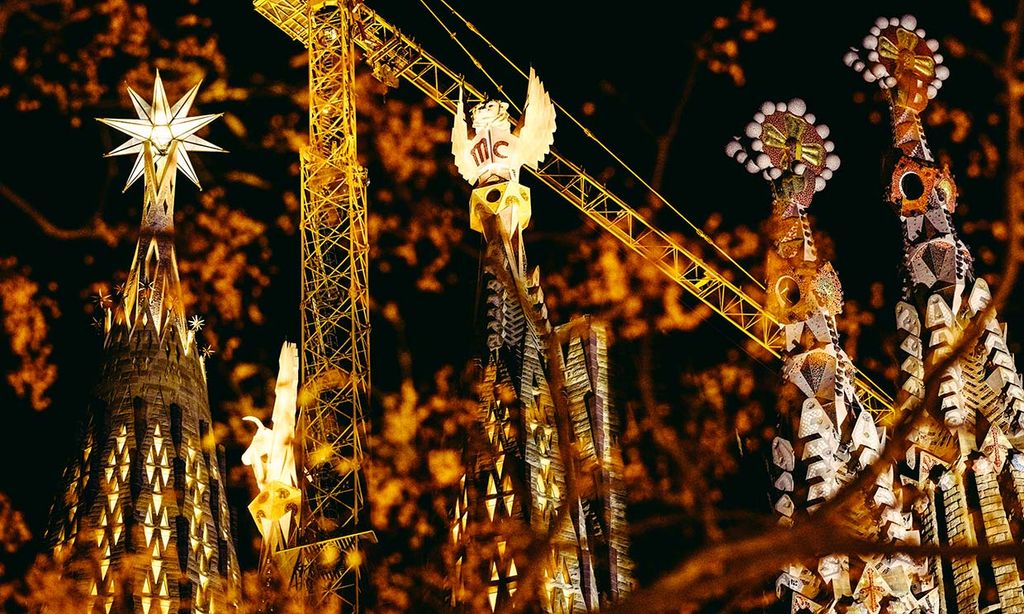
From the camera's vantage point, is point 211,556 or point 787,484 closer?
point 787,484

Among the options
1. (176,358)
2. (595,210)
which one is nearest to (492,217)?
(176,358)

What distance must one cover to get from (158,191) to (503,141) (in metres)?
16.4

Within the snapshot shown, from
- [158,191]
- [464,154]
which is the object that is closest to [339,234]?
[158,191]

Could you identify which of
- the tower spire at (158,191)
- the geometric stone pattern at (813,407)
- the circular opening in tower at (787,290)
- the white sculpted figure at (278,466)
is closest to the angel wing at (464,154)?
the geometric stone pattern at (813,407)

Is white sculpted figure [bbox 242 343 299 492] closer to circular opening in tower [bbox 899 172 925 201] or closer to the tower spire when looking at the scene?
the tower spire

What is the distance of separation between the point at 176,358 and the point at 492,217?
14.8 m

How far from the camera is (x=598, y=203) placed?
63562 mm

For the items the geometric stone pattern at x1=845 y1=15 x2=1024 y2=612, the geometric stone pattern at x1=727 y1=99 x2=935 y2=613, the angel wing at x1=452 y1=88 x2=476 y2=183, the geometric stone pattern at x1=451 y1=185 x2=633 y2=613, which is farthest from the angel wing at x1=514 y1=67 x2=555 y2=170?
the geometric stone pattern at x1=845 y1=15 x2=1024 y2=612

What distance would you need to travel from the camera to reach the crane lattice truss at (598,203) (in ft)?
193

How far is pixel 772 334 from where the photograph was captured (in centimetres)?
6388

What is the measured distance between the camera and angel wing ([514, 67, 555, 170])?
4494 cm

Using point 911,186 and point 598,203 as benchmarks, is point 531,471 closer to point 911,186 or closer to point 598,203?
point 911,186

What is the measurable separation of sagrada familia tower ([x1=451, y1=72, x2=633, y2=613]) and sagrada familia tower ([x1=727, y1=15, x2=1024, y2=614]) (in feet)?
15.0

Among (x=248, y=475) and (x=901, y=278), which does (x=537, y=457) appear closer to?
(x=901, y=278)
